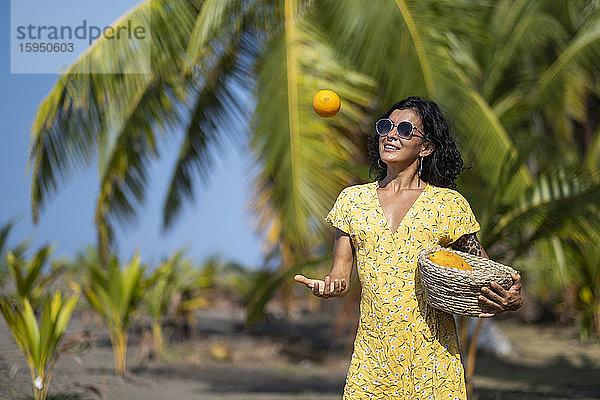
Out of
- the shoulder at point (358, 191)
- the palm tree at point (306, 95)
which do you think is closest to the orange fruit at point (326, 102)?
the shoulder at point (358, 191)

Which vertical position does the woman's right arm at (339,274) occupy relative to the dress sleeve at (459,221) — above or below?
below

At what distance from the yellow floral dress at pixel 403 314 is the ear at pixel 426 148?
15 centimetres

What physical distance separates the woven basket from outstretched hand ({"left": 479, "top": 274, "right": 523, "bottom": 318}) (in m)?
0.01

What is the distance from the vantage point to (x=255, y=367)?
27.6 feet

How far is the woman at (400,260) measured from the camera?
2.52 metres

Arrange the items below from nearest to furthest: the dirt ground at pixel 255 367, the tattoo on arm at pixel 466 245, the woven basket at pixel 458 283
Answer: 1. the woven basket at pixel 458 283
2. the tattoo on arm at pixel 466 245
3. the dirt ground at pixel 255 367

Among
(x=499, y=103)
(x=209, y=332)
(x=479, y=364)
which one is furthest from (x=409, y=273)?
(x=209, y=332)

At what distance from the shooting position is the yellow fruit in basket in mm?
2336

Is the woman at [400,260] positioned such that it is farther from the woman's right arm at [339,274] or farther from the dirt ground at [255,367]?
the dirt ground at [255,367]

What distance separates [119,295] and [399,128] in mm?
4694

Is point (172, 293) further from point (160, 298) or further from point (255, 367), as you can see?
point (255, 367)

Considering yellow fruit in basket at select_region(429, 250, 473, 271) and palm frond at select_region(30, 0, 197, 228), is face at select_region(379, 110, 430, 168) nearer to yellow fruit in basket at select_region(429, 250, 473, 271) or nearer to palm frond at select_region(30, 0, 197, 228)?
yellow fruit in basket at select_region(429, 250, 473, 271)

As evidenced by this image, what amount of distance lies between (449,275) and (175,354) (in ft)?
22.0

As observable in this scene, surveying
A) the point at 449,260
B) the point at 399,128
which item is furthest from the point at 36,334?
the point at 449,260
